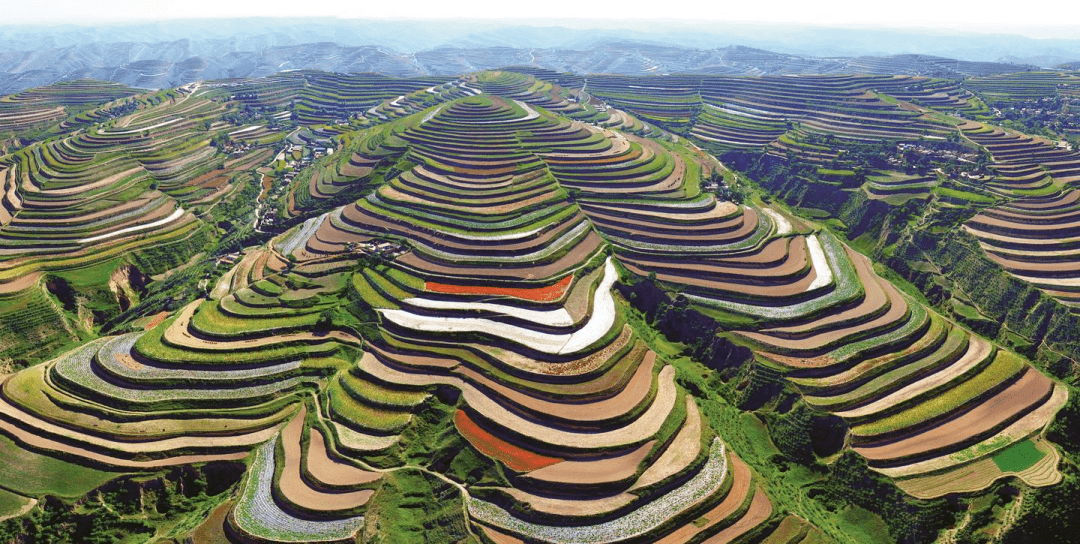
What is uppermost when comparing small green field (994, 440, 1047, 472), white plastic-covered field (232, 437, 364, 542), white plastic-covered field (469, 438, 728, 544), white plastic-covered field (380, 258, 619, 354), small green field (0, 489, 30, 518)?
small green field (994, 440, 1047, 472)

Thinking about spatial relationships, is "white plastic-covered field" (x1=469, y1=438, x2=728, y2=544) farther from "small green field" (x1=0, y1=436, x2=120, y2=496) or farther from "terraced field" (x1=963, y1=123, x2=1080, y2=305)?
"terraced field" (x1=963, y1=123, x2=1080, y2=305)

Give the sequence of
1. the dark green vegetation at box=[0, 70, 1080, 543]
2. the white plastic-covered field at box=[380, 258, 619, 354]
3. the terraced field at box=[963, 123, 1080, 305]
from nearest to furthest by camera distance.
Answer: the dark green vegetation at box=[0, 70, 1080, 543], the white plastic-covered field at box=[380, 258, 619, 354], the terraced field at box=[963, 123, 1080, 305]

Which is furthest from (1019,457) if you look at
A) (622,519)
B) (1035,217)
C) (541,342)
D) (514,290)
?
(1035,217)

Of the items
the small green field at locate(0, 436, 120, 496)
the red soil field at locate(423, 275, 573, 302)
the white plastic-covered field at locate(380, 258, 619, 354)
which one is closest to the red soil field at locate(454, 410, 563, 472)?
the white plastic-covered field at locate(380, 258, 619, 354)

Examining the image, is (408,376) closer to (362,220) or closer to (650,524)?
(650,524)

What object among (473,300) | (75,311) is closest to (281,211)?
(75,311)

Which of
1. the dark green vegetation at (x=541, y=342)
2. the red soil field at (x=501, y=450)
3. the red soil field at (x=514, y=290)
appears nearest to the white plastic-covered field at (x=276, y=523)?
the dark green vegetation at (x=541, y=342)
